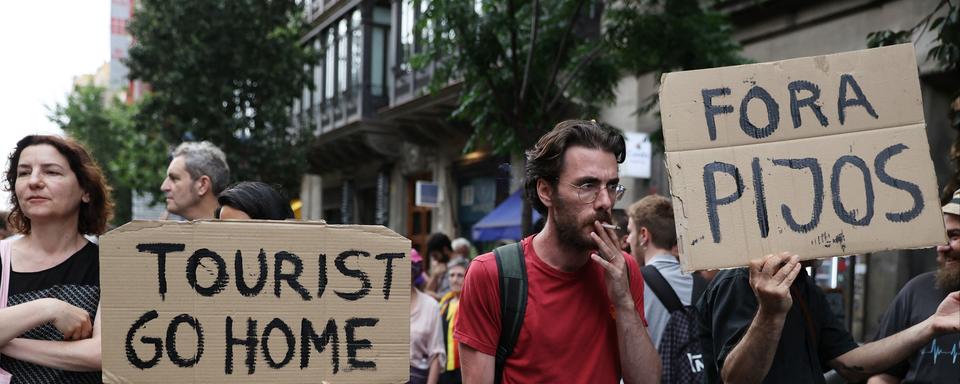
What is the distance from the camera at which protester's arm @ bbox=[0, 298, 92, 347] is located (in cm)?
270

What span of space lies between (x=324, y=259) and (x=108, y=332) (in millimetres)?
645

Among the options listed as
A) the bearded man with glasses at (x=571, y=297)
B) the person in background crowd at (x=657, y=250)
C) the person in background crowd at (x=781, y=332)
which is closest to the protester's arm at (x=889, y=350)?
the person in background crowd at (x=781, y=332)

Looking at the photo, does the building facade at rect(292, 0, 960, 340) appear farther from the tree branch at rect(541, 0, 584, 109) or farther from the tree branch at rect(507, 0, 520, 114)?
the tree branch at rect(541, 0, 584, 109)

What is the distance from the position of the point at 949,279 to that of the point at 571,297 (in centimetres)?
179

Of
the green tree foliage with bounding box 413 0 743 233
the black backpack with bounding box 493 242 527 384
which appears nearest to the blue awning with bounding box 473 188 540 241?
the green tree foliage with bounding box 413 0 743 233

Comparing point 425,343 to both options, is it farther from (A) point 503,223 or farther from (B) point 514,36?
(A) point 503,223

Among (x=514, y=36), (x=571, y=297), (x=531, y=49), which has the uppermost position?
(x=514, y=36)

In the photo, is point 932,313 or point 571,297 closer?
point 571,297

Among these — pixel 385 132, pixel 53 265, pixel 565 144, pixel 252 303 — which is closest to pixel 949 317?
pixel 565 144

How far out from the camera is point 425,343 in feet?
18.0

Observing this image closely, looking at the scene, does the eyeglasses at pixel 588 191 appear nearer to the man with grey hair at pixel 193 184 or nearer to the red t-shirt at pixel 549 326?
the red t-shirt at pixel 549 326

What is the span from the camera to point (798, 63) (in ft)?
8.95

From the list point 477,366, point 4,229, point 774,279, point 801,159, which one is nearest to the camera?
point 774,279

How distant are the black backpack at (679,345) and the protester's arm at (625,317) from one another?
1344 millimetres
